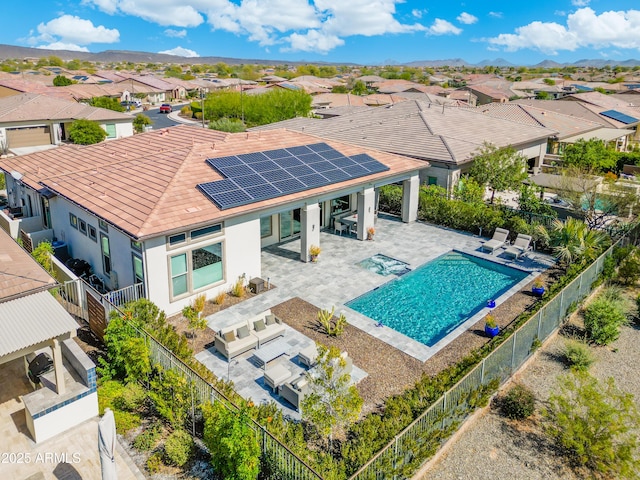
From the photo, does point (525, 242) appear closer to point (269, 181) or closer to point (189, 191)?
point (269, 181)

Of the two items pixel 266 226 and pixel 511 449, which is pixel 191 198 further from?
pixel 511 449

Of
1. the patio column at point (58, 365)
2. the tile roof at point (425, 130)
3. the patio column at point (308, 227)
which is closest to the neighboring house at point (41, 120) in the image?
the tile roof at point (425, 130)

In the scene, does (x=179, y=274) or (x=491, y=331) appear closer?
(x=491, y=331)

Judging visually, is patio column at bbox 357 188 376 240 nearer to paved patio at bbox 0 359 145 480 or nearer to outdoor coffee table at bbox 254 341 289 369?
outdoor coffee table at bbox 254 341 289 369

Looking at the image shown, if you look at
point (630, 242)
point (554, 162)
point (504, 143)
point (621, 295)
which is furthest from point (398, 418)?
point (554, 162)

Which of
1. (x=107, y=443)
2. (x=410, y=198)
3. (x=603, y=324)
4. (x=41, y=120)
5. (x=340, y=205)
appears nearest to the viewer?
(x=107, y=443)

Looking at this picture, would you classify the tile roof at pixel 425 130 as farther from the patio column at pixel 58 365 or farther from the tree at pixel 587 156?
the patio column at pixel 58 365

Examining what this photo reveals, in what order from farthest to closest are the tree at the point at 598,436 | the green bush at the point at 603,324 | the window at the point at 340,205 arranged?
the window at the point at 340,205 < the green bush at the point at 603,324 < the tree at the point at 598,436

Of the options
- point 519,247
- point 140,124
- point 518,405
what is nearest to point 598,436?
point 518,405
